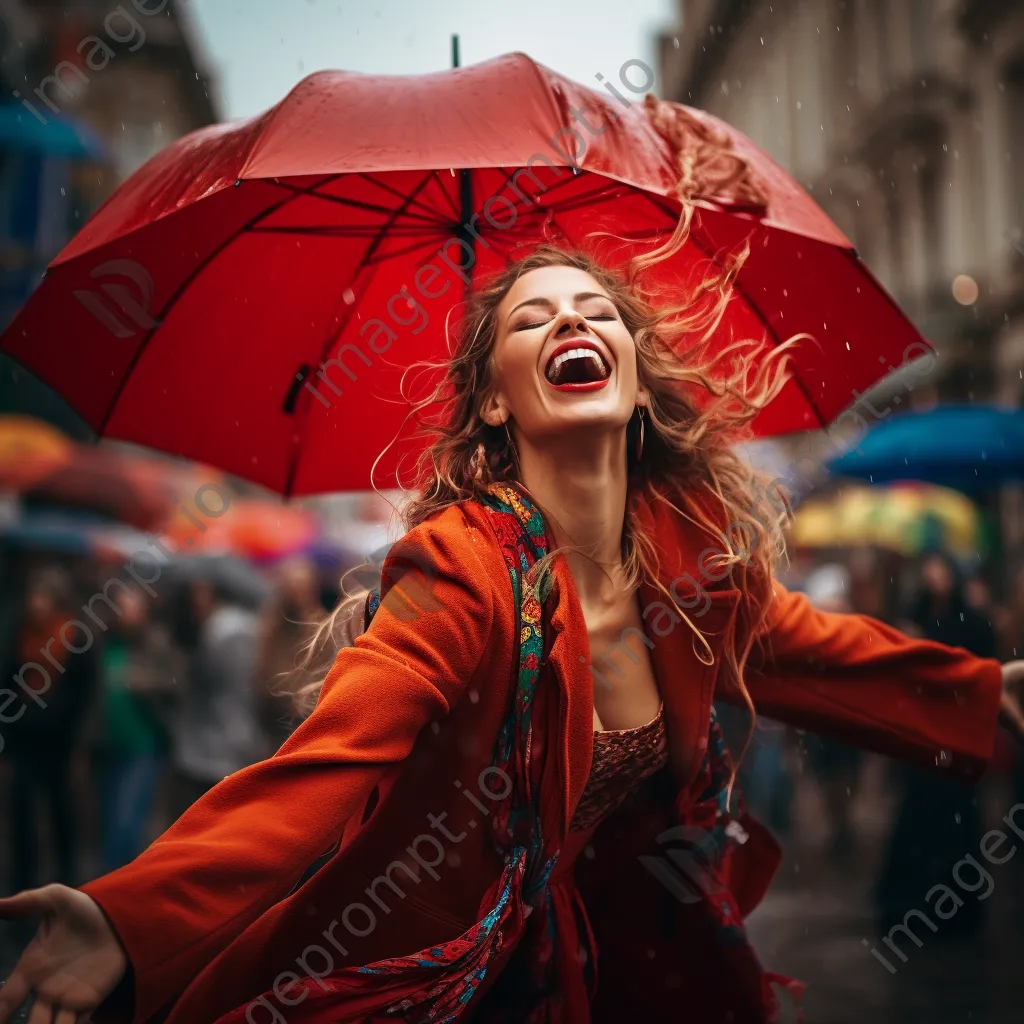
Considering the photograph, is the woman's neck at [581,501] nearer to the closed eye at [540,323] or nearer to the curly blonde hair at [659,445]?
the curly blonde hair at [659,445]

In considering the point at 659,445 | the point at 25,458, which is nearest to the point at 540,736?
the point at 659,445

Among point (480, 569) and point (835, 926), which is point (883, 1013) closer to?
point (835, 926)

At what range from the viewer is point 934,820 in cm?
750

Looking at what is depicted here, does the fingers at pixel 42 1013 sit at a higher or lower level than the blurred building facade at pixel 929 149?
higher

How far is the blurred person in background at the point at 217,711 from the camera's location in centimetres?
722

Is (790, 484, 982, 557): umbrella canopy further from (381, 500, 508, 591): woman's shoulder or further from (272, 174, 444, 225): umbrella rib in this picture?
(381, 500, 508, 591): woman's shoulder

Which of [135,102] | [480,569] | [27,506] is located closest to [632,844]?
[480,569]

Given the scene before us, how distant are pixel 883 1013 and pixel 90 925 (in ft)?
15.4

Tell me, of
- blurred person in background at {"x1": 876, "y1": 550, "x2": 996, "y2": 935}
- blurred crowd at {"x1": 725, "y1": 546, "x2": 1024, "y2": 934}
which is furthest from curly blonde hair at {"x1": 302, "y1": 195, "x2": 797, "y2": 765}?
blurred person in background at {"x1": 876, "y1": 550, "x2": 996, "y2": 935}

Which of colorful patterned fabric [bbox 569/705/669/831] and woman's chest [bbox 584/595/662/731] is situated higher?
woman's chest [bbox 584/595/662/731]

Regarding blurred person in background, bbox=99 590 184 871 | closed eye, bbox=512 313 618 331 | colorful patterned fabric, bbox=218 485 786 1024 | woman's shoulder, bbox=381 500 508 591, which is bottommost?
blurred person in background, bbox=99 590 184 871

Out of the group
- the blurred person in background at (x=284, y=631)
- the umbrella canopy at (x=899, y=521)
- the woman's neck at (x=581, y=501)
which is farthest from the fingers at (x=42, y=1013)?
the umbrella canopy at (x=899, y=521)

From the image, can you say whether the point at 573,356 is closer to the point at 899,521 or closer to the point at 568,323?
the point at 568,323

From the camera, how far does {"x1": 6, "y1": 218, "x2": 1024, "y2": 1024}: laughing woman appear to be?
2086mm
